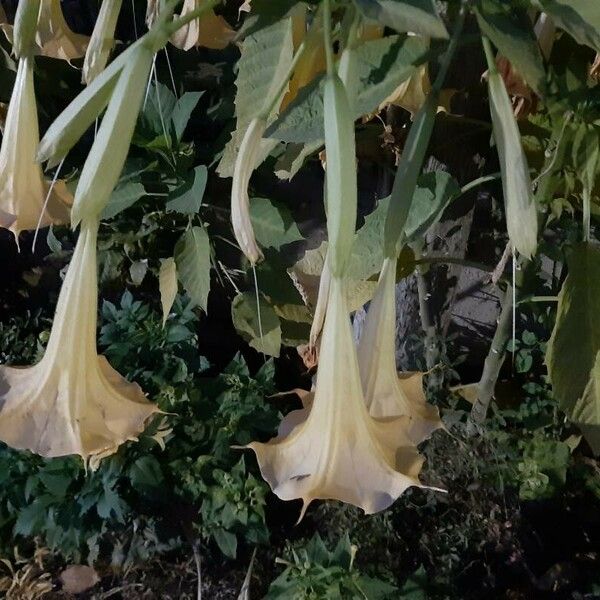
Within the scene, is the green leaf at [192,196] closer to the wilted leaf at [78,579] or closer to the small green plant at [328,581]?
the small green plant at [328,581]

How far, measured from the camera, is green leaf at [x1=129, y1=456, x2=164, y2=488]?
0.95 metres

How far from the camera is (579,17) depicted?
33cm

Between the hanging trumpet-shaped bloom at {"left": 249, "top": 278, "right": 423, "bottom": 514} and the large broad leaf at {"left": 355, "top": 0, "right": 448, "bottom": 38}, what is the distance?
0.12 metres

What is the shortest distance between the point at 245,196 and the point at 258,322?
23.0 inches

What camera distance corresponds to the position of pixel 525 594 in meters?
0.98

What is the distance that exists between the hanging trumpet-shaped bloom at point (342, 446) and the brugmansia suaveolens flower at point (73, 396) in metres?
0.08

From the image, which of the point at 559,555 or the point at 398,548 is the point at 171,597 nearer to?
the point at 398,548

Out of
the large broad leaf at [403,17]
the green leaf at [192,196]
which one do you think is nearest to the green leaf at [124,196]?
the green leaf at [192,196]

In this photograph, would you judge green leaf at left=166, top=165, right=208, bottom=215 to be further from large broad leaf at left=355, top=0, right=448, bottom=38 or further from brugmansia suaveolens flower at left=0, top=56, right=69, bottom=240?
large broad leaf at left=355, top=0, right=448, bottom=38

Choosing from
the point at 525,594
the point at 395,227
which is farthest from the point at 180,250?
the point at 525,594

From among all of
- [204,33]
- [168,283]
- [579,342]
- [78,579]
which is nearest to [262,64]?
[204,33]

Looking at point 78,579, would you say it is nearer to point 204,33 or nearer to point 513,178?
point 204,33

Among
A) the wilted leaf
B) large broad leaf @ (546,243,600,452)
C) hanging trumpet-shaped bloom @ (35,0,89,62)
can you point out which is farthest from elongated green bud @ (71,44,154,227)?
the wilted leaf

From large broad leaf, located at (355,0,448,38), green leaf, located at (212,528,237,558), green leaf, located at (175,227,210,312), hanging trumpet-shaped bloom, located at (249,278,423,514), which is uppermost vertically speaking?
large broad leaf, located at (355,0,448,38)
